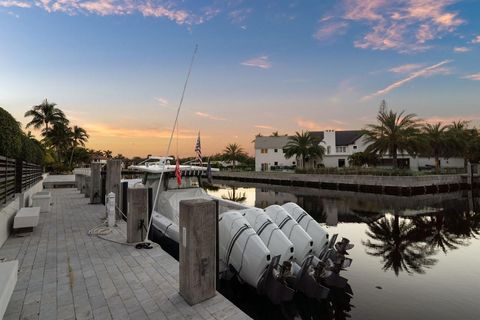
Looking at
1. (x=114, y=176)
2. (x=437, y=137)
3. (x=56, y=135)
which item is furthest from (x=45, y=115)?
(x=437, y=137)

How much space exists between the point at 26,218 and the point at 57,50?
14.7 meters

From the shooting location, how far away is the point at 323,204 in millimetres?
25203

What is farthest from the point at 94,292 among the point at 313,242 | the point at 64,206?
the point at 64,206

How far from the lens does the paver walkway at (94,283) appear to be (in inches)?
160

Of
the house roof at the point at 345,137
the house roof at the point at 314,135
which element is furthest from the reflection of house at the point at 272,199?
the house roof at the point at 314,135

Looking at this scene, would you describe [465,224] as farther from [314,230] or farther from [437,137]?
[437,137]

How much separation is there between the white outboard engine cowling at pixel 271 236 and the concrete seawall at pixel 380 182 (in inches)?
1117

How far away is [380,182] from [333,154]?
90.4 ft

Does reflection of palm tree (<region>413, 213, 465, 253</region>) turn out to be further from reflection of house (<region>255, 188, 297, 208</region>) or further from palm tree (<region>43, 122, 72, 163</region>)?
palm tree (<region>43, 122, 72, 163</region>)

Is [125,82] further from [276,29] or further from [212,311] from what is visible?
[212,311]

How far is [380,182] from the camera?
107 ft

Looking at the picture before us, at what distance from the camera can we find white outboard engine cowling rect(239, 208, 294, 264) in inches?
253

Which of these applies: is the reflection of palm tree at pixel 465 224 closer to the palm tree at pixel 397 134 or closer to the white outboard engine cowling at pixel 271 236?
the white outboard engine cowling at pixel 271 236

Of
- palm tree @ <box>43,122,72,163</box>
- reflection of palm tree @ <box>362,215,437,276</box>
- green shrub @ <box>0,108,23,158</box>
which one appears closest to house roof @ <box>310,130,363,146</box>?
reflection of palm tree @ <box>362,215,437,276</box>
